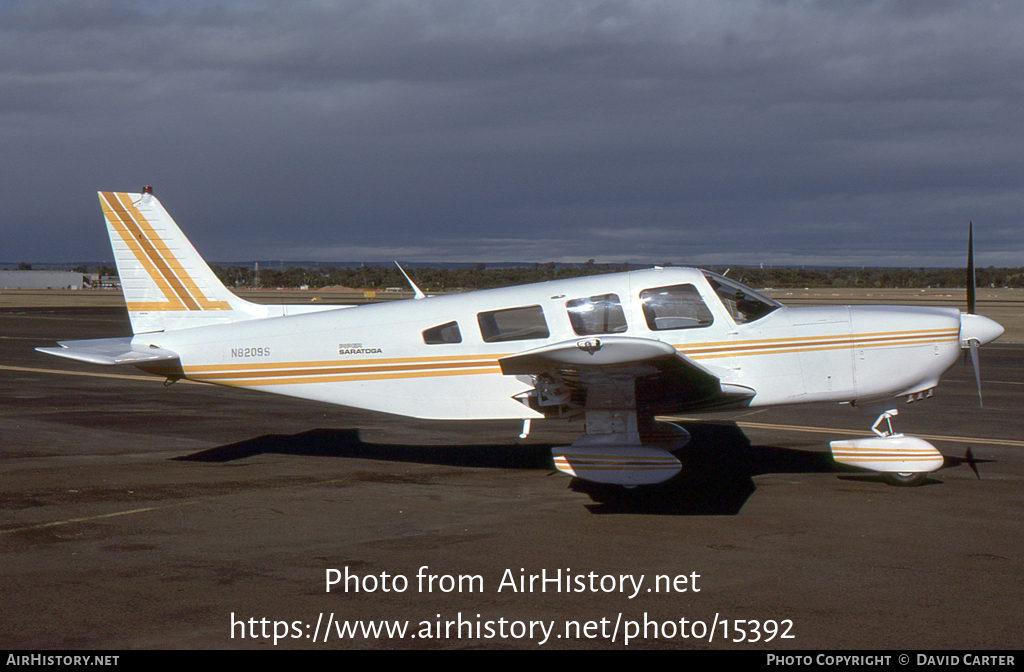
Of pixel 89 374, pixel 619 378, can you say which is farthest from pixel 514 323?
pixel 89 374

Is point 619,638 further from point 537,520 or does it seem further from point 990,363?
point 990,363

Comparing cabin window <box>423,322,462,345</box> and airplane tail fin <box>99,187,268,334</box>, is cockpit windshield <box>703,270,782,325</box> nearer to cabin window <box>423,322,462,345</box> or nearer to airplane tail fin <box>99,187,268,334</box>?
cabin window <box>423,322,462,345</box>

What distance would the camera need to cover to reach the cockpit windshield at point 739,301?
9617 millimetres

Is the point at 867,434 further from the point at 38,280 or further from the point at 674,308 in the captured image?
the point at 38,280

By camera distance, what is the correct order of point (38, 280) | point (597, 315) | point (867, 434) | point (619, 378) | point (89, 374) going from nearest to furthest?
point (619, 378)
point (597, 315)
point (867, 434)
point (89, 374)
point (38, 280)

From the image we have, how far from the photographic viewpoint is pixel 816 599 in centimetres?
578

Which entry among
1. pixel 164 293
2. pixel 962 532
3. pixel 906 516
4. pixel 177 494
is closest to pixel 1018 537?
pixel 962 532

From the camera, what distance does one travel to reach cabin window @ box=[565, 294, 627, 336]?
30.8ft

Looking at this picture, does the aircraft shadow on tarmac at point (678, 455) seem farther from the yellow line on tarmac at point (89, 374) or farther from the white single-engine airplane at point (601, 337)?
the yellow line on tarmac at point (89, 374)

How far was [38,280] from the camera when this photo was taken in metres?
133

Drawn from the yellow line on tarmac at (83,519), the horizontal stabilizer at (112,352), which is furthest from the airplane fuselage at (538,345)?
the yellow line on tarmac at (83,519)

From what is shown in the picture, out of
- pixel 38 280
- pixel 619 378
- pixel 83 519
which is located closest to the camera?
pixel 83 519

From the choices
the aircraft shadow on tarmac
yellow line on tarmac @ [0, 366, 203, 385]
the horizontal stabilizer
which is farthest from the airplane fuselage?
yellow line on tarmac @ [0, 366, 203, 385]

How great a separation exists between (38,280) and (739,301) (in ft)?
474
